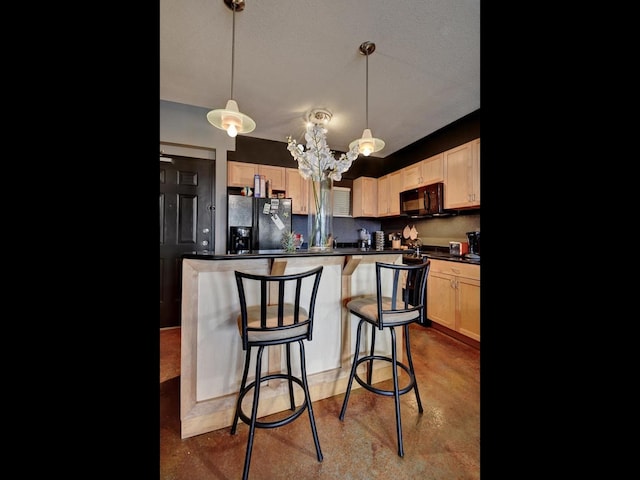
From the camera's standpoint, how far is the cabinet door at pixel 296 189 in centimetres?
372

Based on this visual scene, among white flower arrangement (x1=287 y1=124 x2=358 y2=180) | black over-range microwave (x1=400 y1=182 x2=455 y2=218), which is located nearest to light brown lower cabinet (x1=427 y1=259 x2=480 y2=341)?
black over-range microwave (x1=400 y1=182 x2=455 y2=218)

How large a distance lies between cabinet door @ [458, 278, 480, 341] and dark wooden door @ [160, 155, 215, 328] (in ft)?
10.2

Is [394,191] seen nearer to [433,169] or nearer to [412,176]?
[412,176]

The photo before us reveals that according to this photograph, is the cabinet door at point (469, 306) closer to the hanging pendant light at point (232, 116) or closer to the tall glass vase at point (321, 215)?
the tall glass vase at point (321, 215)

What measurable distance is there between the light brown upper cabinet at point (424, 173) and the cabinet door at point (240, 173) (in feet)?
7.66

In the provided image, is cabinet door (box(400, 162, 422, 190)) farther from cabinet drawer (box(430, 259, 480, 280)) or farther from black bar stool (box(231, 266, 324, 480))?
black bar stool (box(231, 266, 324, 480))

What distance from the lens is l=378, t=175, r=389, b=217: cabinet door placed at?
13.6 feet

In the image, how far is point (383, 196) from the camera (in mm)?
4223

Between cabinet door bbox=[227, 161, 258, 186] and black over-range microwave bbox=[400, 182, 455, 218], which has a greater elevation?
cabinet door bbox=[227, 161, 258, 186]
